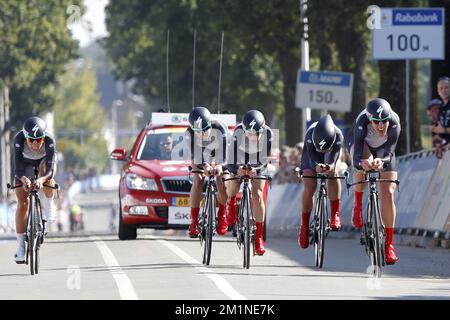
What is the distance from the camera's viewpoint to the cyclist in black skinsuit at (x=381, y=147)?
17.1 meters

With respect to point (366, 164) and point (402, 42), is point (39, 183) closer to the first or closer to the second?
point (366, 164)

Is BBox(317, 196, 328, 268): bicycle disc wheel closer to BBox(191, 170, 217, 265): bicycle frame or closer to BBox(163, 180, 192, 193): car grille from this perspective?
BBox(191, 170, 217, 265): bicycle frame

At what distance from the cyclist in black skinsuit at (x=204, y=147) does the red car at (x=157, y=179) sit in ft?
15.5

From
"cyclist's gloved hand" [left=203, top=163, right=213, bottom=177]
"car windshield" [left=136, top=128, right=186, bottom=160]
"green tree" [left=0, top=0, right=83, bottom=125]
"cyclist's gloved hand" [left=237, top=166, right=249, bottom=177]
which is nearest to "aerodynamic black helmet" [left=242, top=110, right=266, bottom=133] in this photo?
"cyclist's gloved hand" [left=237, top=166, right=249, bottom=177]

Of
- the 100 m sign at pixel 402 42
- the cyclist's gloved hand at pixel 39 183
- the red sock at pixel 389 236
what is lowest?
the red sock at pixel 389 236

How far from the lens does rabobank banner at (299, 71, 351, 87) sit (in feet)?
120

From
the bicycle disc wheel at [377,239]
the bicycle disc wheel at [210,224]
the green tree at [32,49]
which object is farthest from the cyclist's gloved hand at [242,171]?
the green tree at [32,49]

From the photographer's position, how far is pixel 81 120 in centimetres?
17075

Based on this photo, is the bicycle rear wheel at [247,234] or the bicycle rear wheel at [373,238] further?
the bicycle rear wheel at [247,234]

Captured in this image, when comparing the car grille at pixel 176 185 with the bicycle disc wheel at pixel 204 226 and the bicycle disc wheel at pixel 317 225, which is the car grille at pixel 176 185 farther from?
the bicycle disc wheel at pixel 317 225

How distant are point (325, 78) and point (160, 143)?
11918 millimetres

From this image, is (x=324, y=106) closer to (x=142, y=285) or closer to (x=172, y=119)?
(x=172, y=119)

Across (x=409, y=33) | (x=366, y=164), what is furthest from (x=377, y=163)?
(x=409, y=33)
